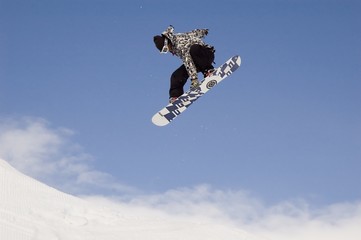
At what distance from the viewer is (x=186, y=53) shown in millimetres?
11250

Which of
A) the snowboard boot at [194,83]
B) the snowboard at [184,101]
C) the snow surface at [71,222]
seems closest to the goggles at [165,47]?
the snowboard boot at [194,83]

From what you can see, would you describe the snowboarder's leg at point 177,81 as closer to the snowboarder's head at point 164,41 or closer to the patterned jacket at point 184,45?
the patterned jacket at point 184,45

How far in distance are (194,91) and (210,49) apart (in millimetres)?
880

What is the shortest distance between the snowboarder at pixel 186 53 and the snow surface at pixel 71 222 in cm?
278

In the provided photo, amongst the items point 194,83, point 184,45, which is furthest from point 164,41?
point 194,83

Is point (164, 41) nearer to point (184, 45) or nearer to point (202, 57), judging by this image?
point (184, 45)

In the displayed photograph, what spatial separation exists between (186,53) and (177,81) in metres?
0.59

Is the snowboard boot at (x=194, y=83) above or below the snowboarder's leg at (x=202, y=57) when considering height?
below

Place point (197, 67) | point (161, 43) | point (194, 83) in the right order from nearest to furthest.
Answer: point (161, 43) < point (194, 83) < point (197, 67)

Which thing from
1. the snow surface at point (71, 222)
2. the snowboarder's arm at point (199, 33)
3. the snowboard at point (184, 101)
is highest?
the snowboarder's arm at point (199, 33)

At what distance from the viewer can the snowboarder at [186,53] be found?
36.6 ft

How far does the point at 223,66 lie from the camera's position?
472 inches

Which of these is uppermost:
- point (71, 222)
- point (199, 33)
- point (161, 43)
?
point (199, 33)

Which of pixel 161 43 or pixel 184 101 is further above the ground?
pixel 161 43
